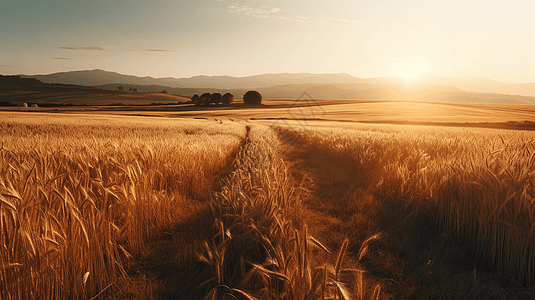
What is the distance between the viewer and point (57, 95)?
81.9 metres

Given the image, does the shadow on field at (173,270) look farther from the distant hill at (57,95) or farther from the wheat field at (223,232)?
the distant hill at (57,95)

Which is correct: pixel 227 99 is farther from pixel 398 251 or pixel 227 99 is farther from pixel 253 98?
pixel 398 251

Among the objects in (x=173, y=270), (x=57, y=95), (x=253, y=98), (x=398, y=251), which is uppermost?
(x=57, y=95)

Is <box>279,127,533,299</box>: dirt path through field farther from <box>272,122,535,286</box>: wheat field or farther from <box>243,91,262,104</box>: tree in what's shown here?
<box>243,91,262,104</box>: tree

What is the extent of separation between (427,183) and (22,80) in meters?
142

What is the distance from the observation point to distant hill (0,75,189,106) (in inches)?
2950

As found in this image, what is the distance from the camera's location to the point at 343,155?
25.6ft

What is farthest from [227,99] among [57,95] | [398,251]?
[398,251]

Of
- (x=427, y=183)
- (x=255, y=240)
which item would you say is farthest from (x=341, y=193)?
Result: (x=255, y=240)

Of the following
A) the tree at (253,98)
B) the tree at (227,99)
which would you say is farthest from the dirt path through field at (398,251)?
the tree at (227,99)

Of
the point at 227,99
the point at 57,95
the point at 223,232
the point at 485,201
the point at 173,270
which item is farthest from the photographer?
the point at 57,95

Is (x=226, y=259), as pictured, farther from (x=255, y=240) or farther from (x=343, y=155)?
(x=343, y=155)

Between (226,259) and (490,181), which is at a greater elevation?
(490,181)

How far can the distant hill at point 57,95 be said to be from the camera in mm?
74938
